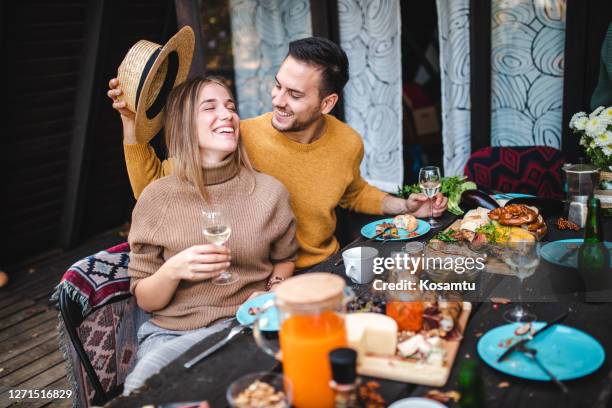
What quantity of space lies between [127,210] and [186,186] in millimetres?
3887

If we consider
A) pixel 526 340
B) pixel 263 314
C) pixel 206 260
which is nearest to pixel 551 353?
pixel 526 340

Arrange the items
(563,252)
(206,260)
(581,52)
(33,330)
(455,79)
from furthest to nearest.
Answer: (33,330) → (455,79) → (581,52) → (563,252) → (206,260)

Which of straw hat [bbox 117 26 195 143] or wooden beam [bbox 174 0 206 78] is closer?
straw hat [bbox 117 26 195 143]

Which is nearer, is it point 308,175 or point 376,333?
point 376,333

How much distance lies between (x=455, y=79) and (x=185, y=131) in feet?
6.93

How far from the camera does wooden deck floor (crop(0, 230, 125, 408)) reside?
313cm

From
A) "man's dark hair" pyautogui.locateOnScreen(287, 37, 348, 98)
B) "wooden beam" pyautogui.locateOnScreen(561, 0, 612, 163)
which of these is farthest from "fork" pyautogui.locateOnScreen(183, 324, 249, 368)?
"wooden beam" pyautogui.locateOnScreen(561, 0, 612, 163)

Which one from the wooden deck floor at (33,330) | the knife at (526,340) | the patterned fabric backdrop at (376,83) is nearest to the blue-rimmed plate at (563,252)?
the knife at (526,340)

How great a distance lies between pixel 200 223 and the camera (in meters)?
2.11

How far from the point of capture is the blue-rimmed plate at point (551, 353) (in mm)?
1282

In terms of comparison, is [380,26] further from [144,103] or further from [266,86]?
[144,103]

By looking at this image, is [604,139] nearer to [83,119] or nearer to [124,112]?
[124,112]

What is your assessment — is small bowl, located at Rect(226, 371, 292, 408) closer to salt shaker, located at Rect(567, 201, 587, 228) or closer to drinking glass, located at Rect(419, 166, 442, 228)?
drinking glass, located at Rect(419, 166, 442, 228)

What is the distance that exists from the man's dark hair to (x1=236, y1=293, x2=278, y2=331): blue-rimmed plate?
1.22 metres
